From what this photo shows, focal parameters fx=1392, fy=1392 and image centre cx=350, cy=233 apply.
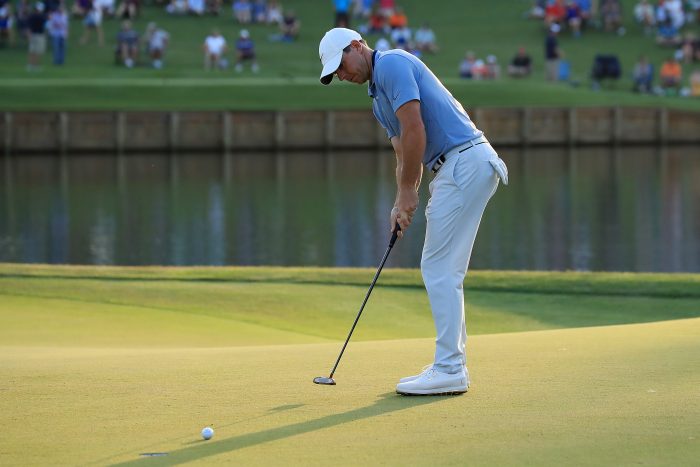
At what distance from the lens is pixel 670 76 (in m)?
48.3

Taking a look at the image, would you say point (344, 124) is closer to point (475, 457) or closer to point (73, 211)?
point (73, 211)

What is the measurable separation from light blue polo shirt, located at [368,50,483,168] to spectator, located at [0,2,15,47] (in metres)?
45.6

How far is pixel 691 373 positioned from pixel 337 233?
19.4 meters

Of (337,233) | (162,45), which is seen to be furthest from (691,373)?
(162,45)

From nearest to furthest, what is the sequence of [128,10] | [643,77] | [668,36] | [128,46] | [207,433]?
1. [207,433]
2. [643,77]
3. [128,46]
4. [128,10]
5. [668,36]

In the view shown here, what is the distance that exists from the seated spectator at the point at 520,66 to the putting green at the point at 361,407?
138ft

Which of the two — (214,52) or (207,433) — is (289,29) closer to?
(214,52)

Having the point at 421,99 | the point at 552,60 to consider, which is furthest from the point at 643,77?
the point at 421,99

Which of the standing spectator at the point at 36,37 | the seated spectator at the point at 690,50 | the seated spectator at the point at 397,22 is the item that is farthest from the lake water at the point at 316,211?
the seated spectator at the point at 397,22

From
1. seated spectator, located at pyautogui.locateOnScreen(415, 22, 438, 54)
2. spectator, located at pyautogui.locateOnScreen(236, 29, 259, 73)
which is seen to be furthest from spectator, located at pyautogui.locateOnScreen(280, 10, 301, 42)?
seated spectator, located at pyautogui.locateOnScreen(415, 22, 438, 54)

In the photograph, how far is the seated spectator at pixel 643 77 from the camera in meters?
48.0

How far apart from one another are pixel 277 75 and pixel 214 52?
2.46 meters

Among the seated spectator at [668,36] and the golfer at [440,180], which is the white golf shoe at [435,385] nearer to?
the golfer at [440,180]

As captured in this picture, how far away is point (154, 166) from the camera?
39594 millimetres
